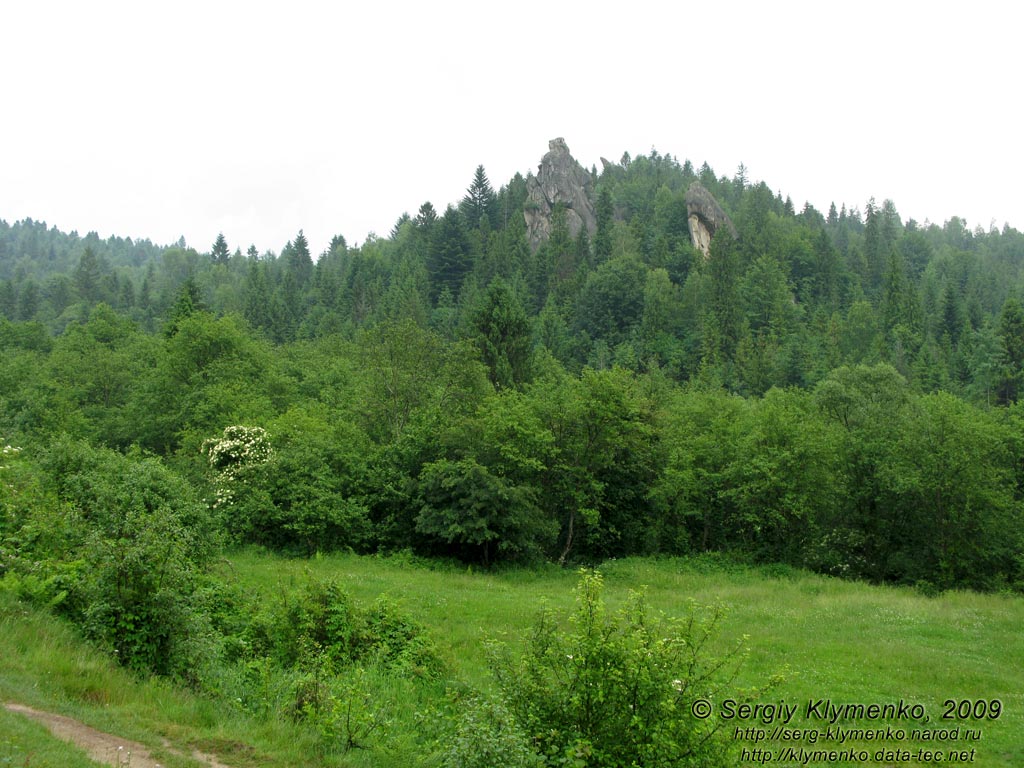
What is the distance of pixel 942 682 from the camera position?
51.8 ft

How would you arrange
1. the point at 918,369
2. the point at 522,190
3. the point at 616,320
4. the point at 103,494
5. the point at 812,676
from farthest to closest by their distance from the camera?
the point at 522,190 < the point at 616,320 < the point at 918,369 < the point at 103,494 < the point at 812,676

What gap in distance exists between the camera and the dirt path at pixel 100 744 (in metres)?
7.33

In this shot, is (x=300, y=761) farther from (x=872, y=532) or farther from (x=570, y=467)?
(x=872, y=532)

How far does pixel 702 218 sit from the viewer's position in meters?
117

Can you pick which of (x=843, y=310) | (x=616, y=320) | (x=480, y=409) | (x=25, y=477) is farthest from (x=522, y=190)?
(x=25, y=477)

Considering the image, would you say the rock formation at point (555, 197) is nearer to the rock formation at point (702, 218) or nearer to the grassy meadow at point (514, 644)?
the rock formation at point (702, 218)

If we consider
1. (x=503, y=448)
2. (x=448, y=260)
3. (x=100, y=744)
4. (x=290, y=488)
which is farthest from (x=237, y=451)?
(x=448, y=260)

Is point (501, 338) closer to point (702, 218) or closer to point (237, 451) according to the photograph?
point (237, 451)

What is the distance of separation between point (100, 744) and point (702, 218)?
118599mm

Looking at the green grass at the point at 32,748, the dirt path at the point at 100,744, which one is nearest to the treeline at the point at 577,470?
the dirt path at the point at 100,744

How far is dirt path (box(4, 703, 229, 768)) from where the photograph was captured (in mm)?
7332

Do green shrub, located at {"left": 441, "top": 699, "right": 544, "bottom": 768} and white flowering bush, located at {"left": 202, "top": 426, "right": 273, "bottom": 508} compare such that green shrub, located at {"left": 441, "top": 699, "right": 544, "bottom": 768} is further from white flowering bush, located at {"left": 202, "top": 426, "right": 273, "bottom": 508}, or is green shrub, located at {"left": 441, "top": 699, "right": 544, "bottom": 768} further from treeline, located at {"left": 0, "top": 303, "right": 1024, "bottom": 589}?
white flowering bush, located at {"left": 202, "top": 426, "right": 273, "bottom": 508}

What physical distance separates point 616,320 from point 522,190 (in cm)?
4854

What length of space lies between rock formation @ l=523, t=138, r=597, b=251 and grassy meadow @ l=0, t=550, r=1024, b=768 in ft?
314
